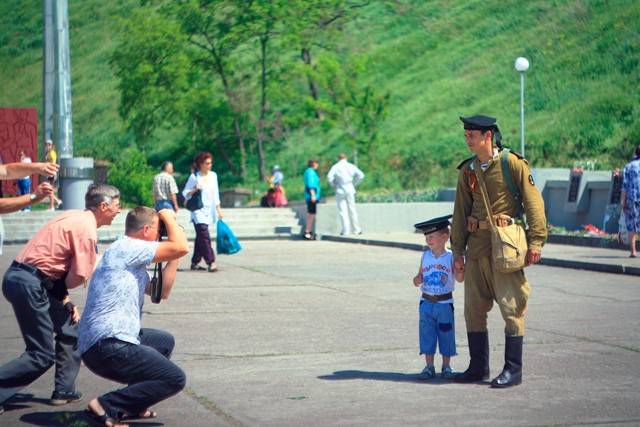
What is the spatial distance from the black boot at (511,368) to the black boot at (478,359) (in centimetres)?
22

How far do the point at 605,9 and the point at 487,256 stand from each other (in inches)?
2233

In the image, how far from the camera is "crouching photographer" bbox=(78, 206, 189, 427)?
5.66 m

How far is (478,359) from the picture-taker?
7.01m

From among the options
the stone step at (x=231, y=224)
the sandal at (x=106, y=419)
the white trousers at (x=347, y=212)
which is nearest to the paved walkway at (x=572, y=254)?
the white trousers at (x=347, y=212)

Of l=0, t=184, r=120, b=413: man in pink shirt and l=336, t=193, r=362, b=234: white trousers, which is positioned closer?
l=0, t=184, r=120, b=413: man in pink shirt

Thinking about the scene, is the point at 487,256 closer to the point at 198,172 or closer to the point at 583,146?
the point at 198,172

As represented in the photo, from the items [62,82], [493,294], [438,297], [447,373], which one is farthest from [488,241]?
[62,82]

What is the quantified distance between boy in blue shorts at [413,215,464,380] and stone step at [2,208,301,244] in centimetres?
1781

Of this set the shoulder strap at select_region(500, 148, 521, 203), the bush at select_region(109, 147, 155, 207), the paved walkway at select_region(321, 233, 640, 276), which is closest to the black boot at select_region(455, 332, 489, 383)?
the shoulder strap at select_region(500, 148, 521, 203)

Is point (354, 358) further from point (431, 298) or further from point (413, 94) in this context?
point (413, 94)

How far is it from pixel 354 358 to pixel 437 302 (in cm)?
110

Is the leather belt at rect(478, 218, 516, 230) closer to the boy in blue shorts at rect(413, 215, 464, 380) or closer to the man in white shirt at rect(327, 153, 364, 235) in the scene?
the boy in blue shorts at rect(413, 215, 464, 380)

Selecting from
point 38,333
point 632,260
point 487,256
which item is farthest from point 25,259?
point 632,260

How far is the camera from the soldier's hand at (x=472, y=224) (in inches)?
275
